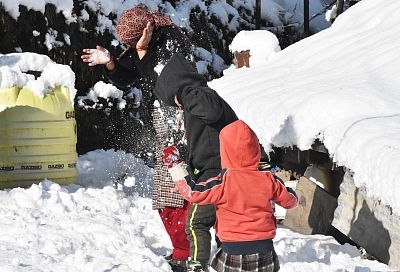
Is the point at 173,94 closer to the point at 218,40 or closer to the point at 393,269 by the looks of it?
the point at 393,269

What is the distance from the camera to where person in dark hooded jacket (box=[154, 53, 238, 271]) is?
3072 millimetres

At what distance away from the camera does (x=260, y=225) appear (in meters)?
2.88

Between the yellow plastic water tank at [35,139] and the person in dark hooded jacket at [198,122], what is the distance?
9.08 ft

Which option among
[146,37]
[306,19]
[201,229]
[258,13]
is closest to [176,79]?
[146,37]

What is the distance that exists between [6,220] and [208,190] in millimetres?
2423

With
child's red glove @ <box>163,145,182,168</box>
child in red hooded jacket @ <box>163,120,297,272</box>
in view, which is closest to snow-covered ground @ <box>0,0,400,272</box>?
child in red hooded jacket @ <box>163,120,297,272</box>

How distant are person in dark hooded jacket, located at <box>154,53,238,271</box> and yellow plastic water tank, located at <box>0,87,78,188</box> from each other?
2.77 metres

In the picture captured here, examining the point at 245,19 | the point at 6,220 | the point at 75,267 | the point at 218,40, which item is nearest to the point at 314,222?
the point at 75,267

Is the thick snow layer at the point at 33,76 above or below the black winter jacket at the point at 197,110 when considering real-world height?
above

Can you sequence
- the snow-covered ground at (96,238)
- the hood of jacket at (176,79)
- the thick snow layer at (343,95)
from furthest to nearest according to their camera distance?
1. the snow-covered ground at (96,238)
2. the thick snow layer at (343,95)
3. the hood of jacket at (176,79)

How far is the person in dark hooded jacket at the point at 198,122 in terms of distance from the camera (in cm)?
307

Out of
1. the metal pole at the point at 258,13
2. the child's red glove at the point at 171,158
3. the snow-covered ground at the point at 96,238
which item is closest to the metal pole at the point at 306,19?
the metal pole at the point at 258,13

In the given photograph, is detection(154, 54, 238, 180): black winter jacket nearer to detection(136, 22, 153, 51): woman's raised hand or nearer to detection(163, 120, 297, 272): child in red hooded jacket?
detection(163, 120, 297, 272): child in red hooded jacket

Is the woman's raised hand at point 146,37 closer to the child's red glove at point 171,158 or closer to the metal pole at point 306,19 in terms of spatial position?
the child's red glove at point 171,158
